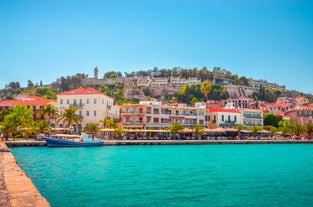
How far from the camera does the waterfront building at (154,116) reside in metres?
71.8

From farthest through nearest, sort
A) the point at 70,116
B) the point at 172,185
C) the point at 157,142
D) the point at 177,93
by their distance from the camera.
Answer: the point at 177,93 < the point at 70,116 < the point at 157,142 < the point at 172,185

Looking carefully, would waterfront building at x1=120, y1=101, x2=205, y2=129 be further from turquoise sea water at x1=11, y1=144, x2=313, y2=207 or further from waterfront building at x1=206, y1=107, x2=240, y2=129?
turquoise sea water at x1=11, y1=144, x2=313, y2=207

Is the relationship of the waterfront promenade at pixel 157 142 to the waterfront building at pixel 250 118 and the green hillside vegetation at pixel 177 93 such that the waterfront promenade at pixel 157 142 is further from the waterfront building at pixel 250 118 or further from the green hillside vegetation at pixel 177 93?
the green hillside vegetation at pixel 177 93

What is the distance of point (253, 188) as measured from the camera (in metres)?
18.3

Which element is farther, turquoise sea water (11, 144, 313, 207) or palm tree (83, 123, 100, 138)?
palm tree (83, 123, 100, 138)

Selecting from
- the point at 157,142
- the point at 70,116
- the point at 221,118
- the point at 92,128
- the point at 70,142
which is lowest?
the point at 157,142

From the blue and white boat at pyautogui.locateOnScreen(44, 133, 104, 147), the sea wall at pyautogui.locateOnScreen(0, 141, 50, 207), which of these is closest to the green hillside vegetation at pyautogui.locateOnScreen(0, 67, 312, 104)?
the blue and white boat at pyautogui.locateOnScreen(44, 133, 104, 147)

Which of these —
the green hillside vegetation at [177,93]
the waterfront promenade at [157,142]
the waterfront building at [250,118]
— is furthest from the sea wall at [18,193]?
the green hillside vegetation at [177,93]

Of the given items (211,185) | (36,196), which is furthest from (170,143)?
(36,196)

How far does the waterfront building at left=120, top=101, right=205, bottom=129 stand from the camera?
71.8 meters

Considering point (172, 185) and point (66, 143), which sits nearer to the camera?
point (172, 185)

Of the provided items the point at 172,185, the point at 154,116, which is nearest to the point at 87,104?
the point at 154,116

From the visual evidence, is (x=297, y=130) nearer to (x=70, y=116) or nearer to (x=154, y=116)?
Result: (x=154, y=116)

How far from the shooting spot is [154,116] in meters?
73.3
